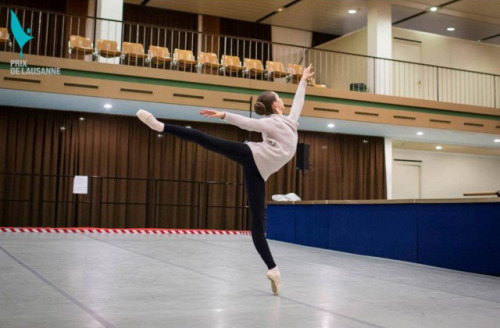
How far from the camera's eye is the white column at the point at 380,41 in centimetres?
1550

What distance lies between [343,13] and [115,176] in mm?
8562

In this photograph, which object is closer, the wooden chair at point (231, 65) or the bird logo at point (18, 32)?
the bird logo at point (18, 32)

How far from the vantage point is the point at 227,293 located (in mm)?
3760

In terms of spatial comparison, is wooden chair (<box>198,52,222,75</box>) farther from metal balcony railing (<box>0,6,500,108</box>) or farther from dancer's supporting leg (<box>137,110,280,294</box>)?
dancer's supporting leg (<box>137,110,280,294</box>)

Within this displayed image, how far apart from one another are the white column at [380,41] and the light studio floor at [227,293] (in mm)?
9947

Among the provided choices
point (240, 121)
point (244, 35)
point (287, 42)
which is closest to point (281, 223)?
point (240, 121)

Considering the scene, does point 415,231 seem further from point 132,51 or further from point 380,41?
point 380,41

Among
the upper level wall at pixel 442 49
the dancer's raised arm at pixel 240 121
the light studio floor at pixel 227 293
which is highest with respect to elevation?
the upper level wall at pixel 442 49

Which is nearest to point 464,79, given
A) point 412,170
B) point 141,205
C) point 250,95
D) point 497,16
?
point 497,16

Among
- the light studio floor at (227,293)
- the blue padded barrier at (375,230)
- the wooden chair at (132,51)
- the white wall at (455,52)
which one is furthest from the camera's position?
the white wall at (455,52)

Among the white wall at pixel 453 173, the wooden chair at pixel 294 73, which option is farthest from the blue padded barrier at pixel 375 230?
the white wall at pixel 453 173

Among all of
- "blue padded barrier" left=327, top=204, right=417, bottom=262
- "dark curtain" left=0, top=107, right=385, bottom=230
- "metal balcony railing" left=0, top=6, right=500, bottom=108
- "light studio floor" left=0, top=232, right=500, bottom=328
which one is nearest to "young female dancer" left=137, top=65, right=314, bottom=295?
"light studio floor" left=0, top=232, right=500, bottom=328

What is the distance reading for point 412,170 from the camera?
18781mm

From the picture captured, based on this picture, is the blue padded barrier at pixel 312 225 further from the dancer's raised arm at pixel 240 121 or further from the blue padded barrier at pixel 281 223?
the dancer's raised arm at pixel 240 121
